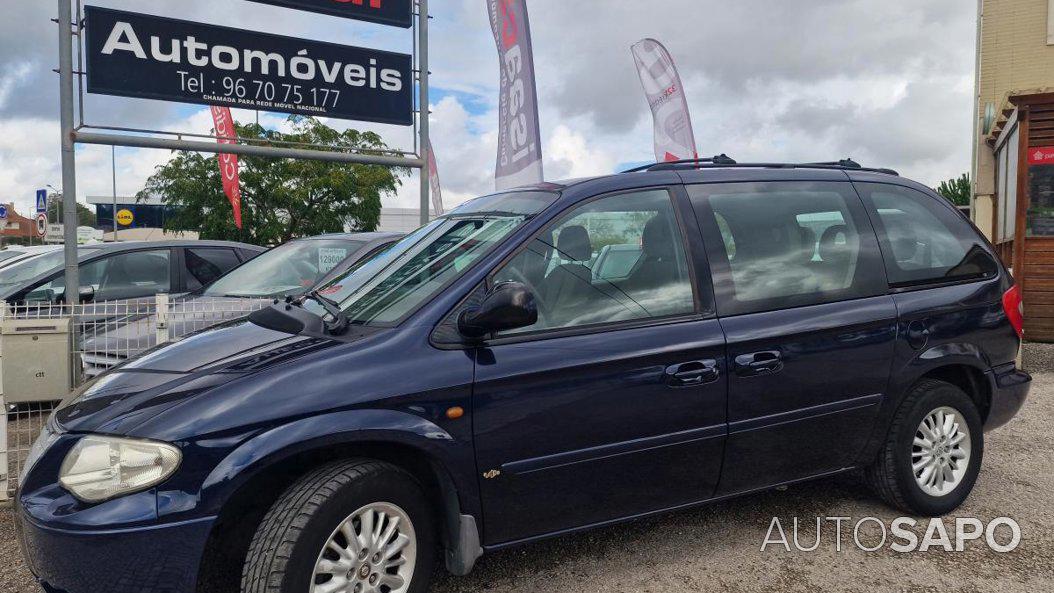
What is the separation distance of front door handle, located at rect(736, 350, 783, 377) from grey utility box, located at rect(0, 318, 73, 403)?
373 cm

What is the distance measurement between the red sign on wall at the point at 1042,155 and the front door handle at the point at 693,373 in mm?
8125

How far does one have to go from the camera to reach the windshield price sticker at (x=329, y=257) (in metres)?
6.54

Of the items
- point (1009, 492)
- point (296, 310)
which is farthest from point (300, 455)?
point (1009, 492)

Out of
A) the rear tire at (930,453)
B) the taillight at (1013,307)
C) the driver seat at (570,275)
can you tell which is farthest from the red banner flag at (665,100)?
the driver seat at (570,275)

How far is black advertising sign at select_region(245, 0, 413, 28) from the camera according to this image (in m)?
7.07

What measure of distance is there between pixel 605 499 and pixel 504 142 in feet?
21.9

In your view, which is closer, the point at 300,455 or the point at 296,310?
the point at 300,455

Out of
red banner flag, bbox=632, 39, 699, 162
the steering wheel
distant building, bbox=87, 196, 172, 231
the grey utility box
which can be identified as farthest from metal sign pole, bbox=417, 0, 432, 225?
distant building, bbox=87, 196, 172, 231

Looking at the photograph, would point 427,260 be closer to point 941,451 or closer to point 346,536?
point 346,536

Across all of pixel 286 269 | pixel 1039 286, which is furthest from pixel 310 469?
pixel 1039 286

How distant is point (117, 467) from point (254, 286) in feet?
14.0

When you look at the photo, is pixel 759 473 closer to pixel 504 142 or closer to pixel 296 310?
pixel 296 310

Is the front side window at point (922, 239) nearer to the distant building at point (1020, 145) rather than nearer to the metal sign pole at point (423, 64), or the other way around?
the metal sign pole at point (423, 64)

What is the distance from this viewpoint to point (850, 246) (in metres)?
3.62
